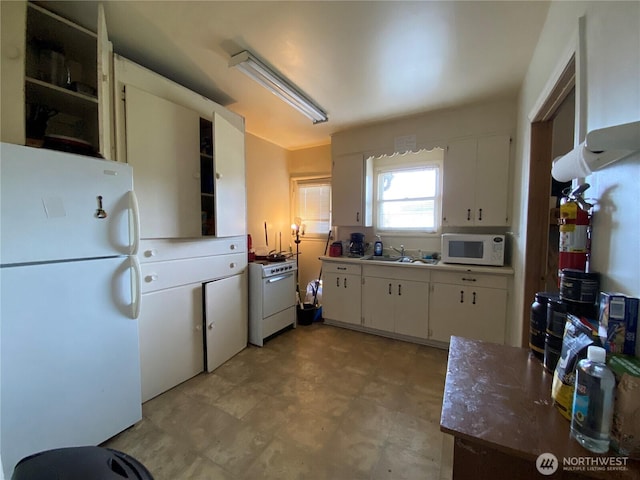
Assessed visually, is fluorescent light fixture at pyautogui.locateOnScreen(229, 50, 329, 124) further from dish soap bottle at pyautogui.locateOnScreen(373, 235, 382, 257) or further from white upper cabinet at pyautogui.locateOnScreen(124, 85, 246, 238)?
dish soap bottle at pyautogui.locateOnScreen(373, 235, 382, 257)

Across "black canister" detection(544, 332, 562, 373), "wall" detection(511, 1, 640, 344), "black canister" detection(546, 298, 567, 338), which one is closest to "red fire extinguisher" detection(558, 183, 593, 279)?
"wall" detection(511, 1, 640, 344)

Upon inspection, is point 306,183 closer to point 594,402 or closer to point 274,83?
point 274,83

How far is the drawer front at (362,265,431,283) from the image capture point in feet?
9.39

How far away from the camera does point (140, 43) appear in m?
1.82

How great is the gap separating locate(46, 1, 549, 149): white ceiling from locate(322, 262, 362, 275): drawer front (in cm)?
188

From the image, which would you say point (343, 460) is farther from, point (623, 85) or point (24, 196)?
point (24, 196)

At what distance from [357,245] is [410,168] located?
50.0 inches

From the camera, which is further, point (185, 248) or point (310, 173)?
point (310, 173)

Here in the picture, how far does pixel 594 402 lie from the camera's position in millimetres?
629

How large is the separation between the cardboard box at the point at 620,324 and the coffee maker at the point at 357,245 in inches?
112

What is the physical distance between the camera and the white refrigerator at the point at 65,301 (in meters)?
1.20

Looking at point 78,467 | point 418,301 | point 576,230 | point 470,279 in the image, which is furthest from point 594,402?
point 418,301

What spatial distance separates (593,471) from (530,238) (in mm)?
1671

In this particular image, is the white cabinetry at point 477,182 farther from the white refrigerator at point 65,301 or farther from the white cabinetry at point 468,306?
the white refrigerator at point 65,301
